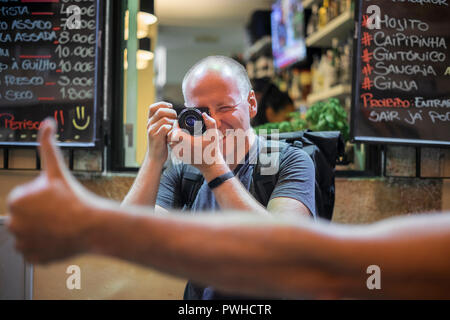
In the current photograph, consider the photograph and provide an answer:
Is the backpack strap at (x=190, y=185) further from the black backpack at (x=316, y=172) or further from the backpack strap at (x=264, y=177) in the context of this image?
the backpack strap at (x=264, y=177)

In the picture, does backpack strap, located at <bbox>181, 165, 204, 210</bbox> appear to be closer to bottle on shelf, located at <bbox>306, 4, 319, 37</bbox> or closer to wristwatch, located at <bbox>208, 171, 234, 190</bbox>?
wristwatch, located at <bbox>208, 171, 234, 190</bbox>

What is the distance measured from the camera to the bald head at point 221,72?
1295mm

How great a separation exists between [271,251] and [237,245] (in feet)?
0.12

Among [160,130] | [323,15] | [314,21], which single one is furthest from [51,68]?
[314,21]

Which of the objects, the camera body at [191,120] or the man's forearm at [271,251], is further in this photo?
the camera body at [191,120]

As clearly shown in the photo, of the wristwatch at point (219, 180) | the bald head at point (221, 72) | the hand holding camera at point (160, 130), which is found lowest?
the wristwatch at point (219, 180)

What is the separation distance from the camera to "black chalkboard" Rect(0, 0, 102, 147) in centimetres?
204

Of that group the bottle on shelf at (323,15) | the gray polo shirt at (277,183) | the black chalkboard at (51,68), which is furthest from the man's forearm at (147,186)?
the bottle on shelf at (323,15)

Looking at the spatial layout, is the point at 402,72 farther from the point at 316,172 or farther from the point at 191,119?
the point at 191,119

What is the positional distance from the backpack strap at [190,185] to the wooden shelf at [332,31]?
156 centimetres

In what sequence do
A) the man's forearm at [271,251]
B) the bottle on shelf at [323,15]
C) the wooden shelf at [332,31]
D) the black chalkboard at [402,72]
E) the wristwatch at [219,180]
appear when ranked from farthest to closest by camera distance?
1. the bottle on shelf at [323,15]
2. the wooden shelf at [332,31]
3. the black chalkboard at [402,72]
4. the wristwatch at [219,180]
5. the man's forearm at [271,251]

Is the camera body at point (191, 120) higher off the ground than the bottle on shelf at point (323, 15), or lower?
lower

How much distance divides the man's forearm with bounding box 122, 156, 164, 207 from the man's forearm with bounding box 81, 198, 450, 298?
2.47ft
